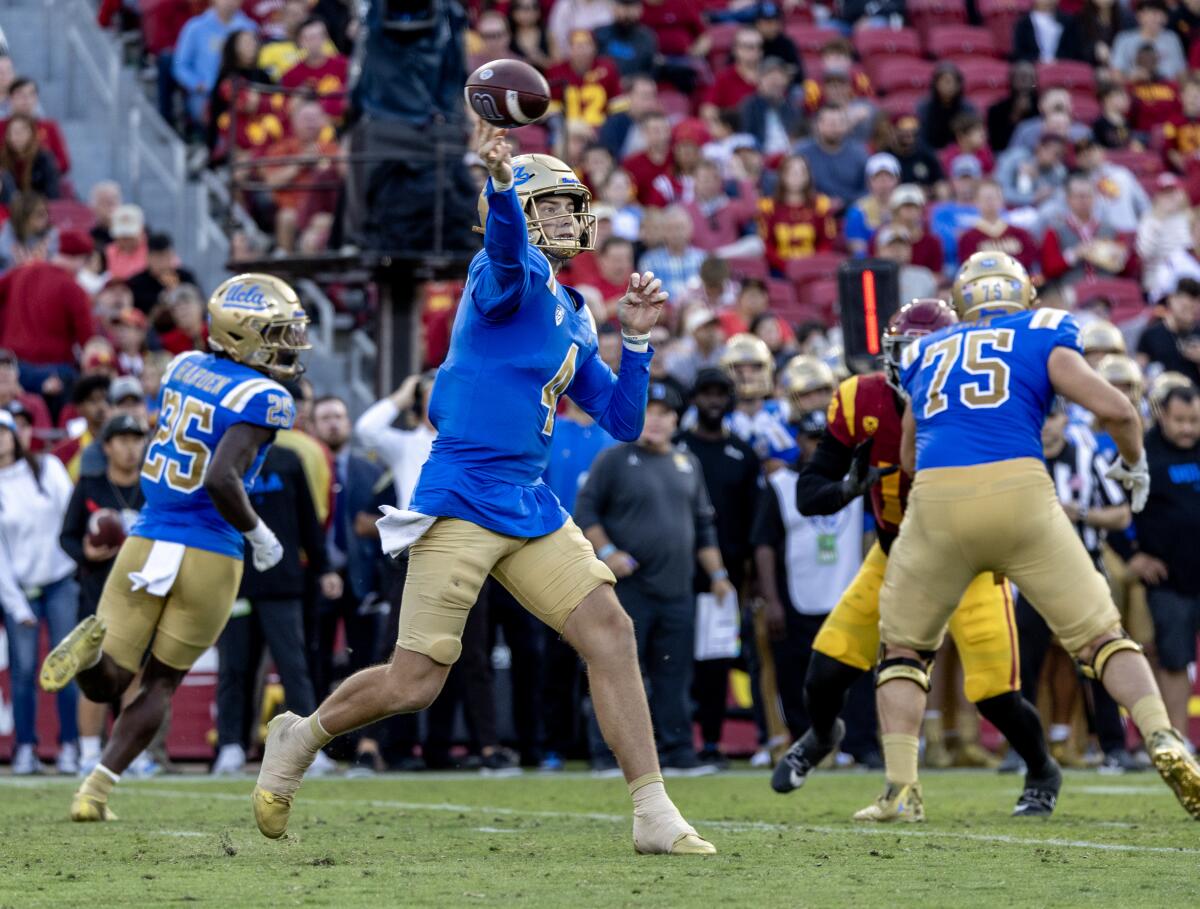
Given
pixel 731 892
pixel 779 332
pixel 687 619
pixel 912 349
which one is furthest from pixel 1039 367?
pixel 779 332

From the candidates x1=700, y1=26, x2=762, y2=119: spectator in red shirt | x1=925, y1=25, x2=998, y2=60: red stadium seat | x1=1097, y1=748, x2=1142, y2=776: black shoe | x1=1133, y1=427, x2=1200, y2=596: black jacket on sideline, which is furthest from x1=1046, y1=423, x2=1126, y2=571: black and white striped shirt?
x1=925, y1=25, x2=998, y2=60: red stadium seat

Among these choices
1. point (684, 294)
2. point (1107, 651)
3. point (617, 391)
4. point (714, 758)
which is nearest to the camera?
point (617, 391)

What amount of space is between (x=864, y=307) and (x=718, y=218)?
7.37 meters

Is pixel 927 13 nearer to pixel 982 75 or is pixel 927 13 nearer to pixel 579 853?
pixel 982 75

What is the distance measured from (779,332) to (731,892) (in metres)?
9.57

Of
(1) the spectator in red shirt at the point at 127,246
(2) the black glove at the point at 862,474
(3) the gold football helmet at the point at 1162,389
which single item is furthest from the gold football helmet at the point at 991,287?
(1) the spectator in red shirt at the point at 127,246

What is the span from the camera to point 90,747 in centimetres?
1197

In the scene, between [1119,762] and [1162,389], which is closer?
[1119,762]

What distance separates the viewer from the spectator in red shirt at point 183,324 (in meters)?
14.8

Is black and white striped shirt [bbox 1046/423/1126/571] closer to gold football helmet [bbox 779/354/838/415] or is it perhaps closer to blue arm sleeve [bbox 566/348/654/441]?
gold football helmet [bbox 779/354/838/415]

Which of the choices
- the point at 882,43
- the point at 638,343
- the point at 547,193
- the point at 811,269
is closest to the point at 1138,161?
the point at 882,43

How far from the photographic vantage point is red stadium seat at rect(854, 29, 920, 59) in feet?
71.9

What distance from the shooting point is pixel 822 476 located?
899 cm

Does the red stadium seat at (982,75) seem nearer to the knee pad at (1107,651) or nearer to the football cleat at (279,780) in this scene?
the knee pad at (1107,651)
